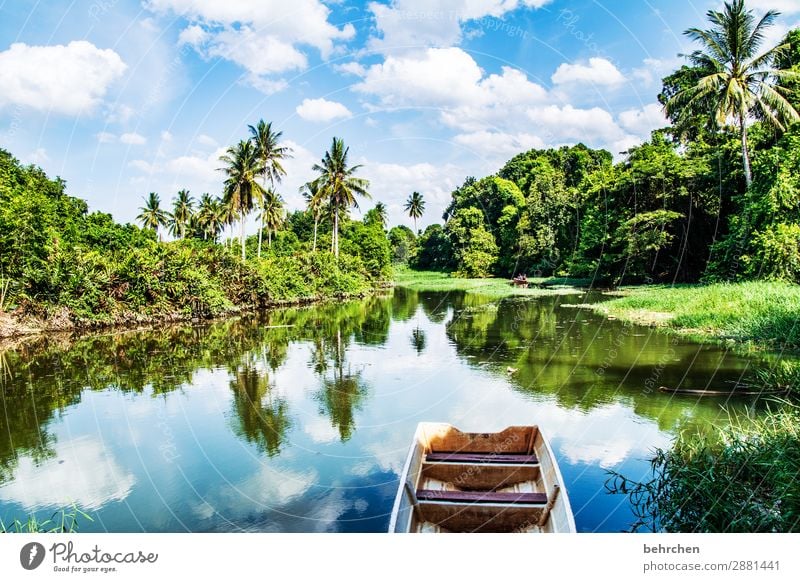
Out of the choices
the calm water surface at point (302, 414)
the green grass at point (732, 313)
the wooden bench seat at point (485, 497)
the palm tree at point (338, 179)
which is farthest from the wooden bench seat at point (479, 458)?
the palm tree at point (338, 179)

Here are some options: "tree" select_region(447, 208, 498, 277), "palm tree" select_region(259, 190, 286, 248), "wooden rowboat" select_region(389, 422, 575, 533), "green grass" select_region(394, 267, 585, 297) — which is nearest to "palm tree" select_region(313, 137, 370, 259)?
"palm tree" select_region(259, 190, 286, 248)

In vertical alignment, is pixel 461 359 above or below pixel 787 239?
below

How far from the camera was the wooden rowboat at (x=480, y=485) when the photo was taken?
444cm

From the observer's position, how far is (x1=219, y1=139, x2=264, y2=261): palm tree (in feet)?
103

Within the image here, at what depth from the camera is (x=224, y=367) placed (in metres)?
13.5

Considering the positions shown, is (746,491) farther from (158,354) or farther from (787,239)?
(787,239)

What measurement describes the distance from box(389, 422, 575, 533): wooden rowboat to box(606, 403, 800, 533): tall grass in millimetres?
1071

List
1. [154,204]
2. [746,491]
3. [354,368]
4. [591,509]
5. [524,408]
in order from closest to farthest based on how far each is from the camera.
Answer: [746,491] → [591,509] → [524,408] → [354,368] → [154,204]

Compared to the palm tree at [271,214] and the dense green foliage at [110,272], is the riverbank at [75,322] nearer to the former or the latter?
the dense green foliage at [110,272]

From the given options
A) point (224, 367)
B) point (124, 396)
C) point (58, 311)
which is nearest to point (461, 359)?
point (224, 367)

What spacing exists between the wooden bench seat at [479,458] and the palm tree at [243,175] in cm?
2741

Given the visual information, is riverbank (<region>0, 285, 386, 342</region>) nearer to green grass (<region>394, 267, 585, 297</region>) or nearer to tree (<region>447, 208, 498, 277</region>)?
green grass (<region>394, 267, 585, 297</region>)

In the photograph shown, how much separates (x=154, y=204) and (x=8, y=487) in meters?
55.2

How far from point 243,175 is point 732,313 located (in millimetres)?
26496
